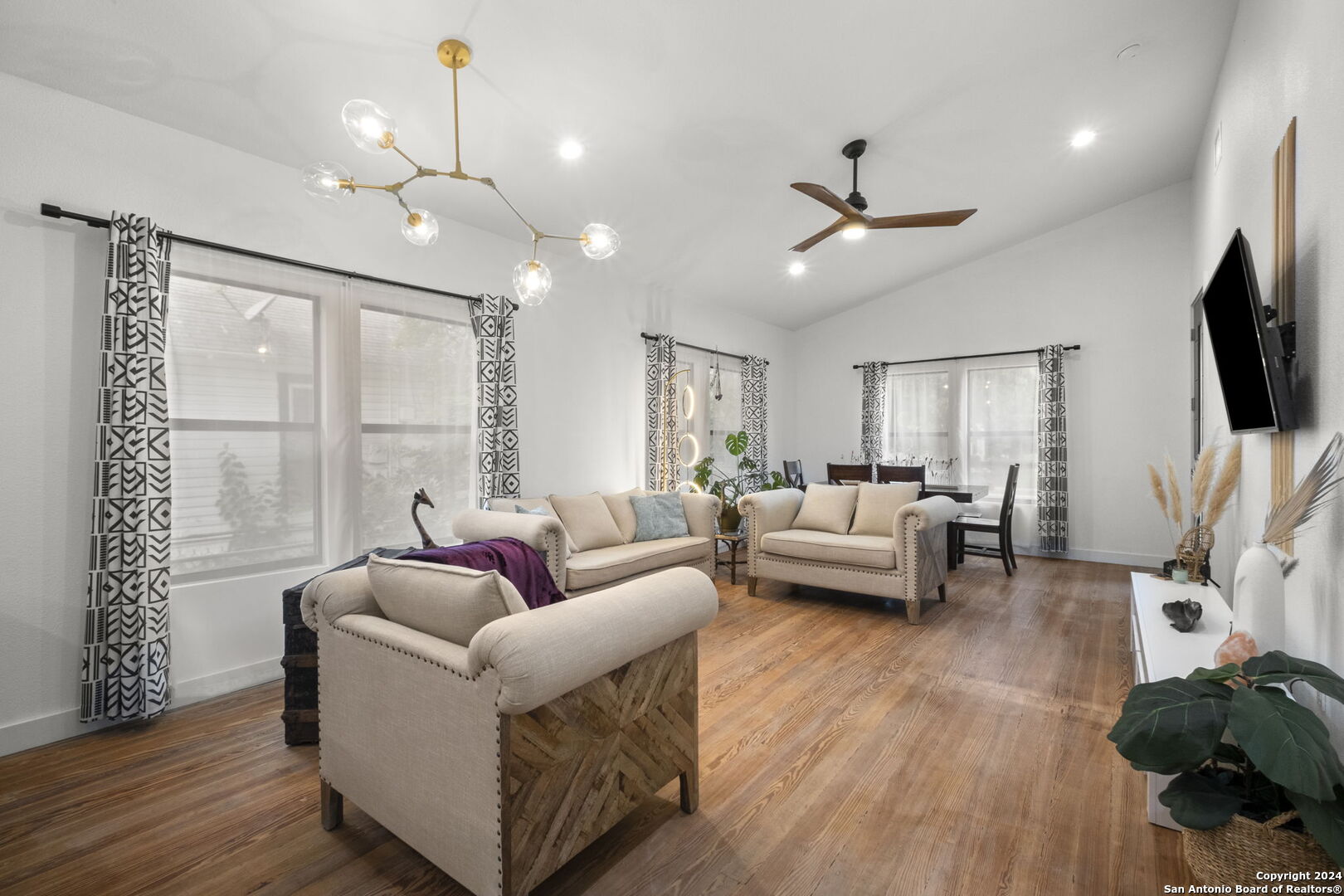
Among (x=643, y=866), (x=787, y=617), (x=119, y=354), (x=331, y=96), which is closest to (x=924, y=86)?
(x=331, y=96)

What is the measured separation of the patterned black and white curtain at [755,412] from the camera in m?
6.83

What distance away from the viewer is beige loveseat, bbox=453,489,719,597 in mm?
3484

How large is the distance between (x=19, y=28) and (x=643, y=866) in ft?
12.0

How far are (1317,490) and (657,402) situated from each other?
442 centimetres

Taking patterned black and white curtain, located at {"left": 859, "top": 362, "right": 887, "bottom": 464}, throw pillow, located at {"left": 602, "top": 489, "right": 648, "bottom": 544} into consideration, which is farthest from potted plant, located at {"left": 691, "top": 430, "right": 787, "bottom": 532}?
patterned black and white curtain, located at {"left": 859, "top": 362, "right": 887, "bottom": 464}

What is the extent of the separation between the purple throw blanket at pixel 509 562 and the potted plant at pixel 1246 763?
5.18 ft

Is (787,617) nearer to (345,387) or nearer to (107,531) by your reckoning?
(345,387)

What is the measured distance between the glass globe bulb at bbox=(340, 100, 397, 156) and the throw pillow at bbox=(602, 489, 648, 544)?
301cm

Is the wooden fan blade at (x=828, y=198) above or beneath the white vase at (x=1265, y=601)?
above

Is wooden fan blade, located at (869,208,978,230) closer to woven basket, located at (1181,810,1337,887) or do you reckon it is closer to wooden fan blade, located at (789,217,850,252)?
wooden fan blade, located at (789,217,850,252)

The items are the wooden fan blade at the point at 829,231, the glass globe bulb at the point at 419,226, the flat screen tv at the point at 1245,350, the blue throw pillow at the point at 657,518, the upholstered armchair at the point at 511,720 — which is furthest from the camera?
the blue throw pillow at the point at 657,518

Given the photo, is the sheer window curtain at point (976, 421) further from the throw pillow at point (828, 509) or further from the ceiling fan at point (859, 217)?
the ceiling fan at point (859, 217)

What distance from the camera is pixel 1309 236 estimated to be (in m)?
1.76

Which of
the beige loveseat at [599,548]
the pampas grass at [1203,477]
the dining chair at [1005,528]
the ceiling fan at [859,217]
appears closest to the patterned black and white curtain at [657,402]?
the beige loveseat at [599,548]
